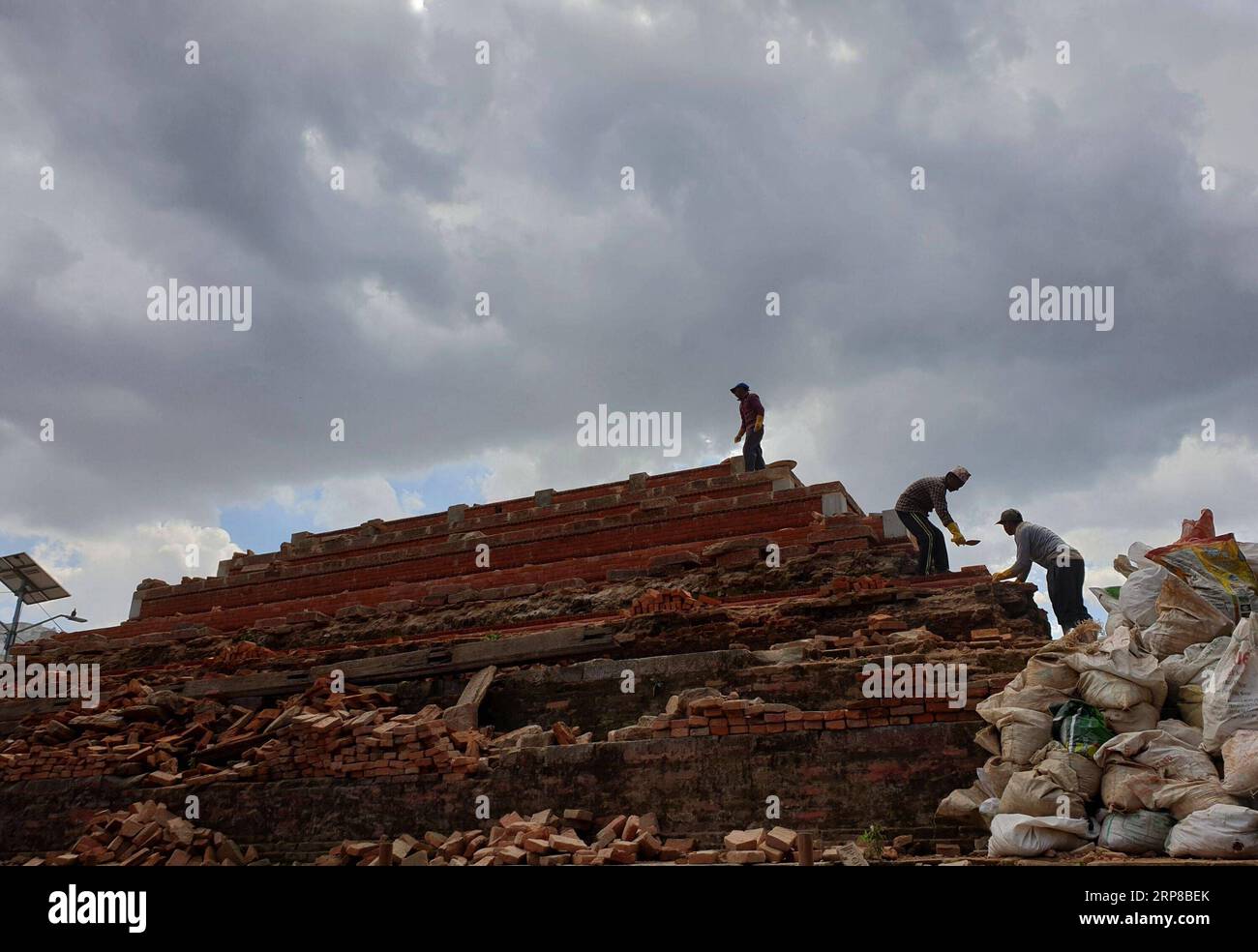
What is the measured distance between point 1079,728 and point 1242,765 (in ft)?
2.98

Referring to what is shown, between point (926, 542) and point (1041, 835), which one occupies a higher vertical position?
point (926, 542)

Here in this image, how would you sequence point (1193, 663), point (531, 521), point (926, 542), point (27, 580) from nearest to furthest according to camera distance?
point (1193, 663)
point (926, 542)
point (531, 521)
point (27, 580)

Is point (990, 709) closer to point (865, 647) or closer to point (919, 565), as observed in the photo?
point (865, 647)

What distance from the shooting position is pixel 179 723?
423 inches

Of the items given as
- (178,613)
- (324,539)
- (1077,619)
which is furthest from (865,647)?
(178,613)

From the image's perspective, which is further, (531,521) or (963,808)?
(531,521)

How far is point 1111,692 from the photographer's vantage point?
5.81 m

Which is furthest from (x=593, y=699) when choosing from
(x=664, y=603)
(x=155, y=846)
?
(x=155, y=846)

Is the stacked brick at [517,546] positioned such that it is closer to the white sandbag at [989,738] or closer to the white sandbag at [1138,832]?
the white sandbag at [989,738]

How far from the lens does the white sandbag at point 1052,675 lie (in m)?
6.08

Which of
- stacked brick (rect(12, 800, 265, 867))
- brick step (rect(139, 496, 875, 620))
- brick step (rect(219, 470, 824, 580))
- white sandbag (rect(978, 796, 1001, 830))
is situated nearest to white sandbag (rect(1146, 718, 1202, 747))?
white sandbag (rect(978, 796, 1001, 830))

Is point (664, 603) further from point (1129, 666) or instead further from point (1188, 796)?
point (1188, 796)
